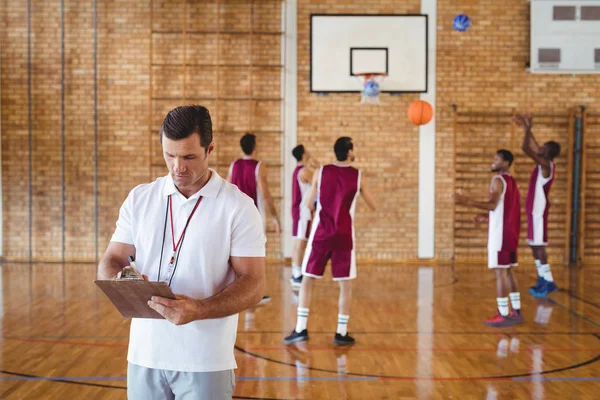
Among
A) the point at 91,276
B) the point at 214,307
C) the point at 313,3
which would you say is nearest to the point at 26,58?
the point at 91,276

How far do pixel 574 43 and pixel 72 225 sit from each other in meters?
8.12

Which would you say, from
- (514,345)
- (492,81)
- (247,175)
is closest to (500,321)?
(514,345)

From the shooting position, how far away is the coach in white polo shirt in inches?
80.1

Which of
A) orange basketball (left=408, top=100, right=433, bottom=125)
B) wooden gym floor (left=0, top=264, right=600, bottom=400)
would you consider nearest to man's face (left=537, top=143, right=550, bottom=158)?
wooden gym floor (left=0, top=264, right=600, bottom=400)

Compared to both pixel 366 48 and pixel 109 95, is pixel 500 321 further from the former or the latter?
pixel 109 95

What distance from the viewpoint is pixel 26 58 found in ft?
35.9

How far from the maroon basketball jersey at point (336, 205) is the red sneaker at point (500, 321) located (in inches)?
67.8

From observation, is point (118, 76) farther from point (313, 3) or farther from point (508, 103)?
point (508, 103)

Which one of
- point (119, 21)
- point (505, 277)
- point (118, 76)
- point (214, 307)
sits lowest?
point (505, 277)

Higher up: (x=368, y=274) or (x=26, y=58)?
(x=26, y=58)

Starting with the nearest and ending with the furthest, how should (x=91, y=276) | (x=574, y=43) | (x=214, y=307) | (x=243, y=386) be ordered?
(x=214, y=307), (x=243, y=386), (x=91, y=276), (x=574, y=43)

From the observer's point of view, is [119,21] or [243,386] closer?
[243,386]

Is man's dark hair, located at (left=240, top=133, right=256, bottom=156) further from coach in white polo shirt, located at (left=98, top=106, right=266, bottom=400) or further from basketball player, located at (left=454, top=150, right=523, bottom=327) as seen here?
coach in white polo shirt, located at (left=98, top=106, right=266, bottom=400)

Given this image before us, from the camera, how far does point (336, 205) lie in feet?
18.8
